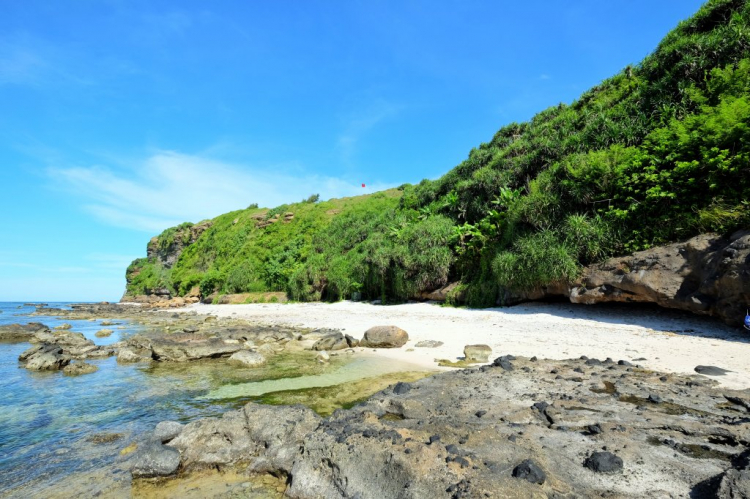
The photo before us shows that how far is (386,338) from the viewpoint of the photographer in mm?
11977

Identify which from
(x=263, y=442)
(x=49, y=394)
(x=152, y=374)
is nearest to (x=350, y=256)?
(x=152, y=374)

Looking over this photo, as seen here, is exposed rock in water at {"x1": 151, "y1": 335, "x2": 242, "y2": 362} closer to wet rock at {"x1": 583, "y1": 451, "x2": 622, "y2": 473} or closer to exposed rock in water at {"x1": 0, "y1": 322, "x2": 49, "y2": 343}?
exposed rock in water at {"x1": 0, "y1": 322, "x2": 49, "y2": 343}

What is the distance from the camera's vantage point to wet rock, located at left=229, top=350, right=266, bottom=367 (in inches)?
A: 425

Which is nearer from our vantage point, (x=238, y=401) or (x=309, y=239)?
(x=238, y=401)

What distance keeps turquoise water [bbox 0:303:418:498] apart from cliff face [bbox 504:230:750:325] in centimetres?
760

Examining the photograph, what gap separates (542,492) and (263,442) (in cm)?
345

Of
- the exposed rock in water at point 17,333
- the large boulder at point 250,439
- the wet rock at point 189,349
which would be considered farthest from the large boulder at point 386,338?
the exposed rock in water at point 17,333

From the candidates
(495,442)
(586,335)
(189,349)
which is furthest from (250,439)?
(586,335)

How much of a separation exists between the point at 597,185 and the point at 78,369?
719 inches

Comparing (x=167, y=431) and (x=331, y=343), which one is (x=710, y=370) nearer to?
(x=167, y=431)

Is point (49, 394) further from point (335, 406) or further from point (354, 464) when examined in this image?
point (354, 464)

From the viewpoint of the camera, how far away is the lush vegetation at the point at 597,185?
11164mm

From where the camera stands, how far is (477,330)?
1222cm

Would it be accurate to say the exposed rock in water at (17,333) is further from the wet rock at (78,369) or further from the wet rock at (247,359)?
the wet rock at (247,359)
